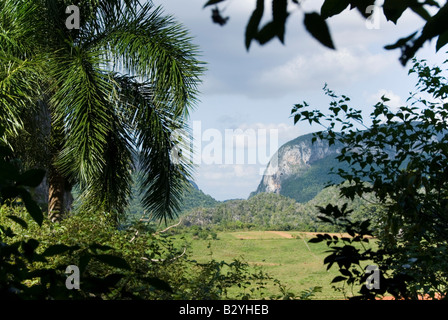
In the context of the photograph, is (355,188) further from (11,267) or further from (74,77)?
(74,77)

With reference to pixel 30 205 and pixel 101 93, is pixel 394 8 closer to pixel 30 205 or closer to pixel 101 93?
pixel 30 205

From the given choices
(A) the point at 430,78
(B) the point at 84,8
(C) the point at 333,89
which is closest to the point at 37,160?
(B) the point at 84,8

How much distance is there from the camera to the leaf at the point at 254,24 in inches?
27.4

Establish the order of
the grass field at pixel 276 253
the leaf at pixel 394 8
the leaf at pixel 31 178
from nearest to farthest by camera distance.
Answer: the leaf at pixel 394 8 < the leaf at pixel 31 178 < the grass field at pixel 276 253

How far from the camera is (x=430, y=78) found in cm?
380

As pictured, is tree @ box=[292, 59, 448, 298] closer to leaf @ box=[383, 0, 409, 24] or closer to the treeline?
leaf @ box=[383, 0, 409, 24]

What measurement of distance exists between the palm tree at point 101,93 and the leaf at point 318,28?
19.2ft

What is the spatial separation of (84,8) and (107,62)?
136cm

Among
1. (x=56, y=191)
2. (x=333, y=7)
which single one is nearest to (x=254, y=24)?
(x=333, y=7)

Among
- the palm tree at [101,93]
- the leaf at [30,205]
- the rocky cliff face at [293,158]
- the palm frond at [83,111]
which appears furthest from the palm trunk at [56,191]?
the rocky cliff face at [293,158]

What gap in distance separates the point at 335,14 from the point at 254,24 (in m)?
0.15

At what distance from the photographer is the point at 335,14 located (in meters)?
0.75

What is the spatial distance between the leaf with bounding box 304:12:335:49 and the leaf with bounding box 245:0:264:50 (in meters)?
0.07

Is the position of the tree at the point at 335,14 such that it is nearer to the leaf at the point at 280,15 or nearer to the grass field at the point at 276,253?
the leaf at the point at 280,15
